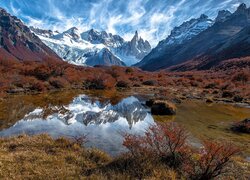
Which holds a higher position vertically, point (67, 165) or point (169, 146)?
point (169, 146)

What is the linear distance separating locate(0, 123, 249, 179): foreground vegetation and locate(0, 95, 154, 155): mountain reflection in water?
11.2ft

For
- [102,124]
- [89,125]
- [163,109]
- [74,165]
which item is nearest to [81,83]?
[163,109]

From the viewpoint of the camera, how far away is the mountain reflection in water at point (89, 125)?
17.9 meters

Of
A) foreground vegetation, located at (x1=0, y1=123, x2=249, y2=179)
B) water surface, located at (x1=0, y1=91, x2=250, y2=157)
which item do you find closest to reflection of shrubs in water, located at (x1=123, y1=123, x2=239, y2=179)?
foreground vegetation, located at (x1=0, y1=123, x2=249, y2=179)

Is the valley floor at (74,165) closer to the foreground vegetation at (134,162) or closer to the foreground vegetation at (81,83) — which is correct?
the foreground vegetation at (134,162)

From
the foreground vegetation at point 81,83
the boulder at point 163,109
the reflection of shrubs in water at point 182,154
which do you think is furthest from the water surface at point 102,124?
the foreground vegetation at point 81,83

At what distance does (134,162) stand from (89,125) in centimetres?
1189

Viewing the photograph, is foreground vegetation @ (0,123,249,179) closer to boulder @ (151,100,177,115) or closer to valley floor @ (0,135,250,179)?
valley floor @ (0,135,250,179)

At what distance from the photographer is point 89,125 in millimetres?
22312

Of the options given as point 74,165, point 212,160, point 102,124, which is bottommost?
point 212,160

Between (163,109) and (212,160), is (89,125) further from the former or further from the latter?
(212,160)

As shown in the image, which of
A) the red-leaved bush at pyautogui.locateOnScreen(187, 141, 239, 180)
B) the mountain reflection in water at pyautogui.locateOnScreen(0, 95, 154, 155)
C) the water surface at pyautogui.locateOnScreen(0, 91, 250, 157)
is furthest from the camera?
the water surface at pyautogui.locateOnScreen(0, 91, 250, 157)

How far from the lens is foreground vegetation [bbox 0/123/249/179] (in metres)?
10.1

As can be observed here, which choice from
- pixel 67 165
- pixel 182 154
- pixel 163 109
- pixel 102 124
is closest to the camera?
pixel 67 165
